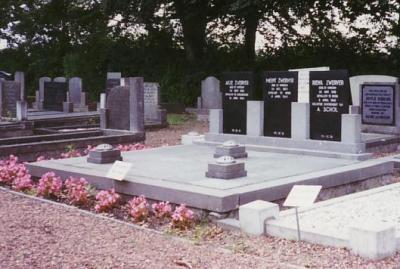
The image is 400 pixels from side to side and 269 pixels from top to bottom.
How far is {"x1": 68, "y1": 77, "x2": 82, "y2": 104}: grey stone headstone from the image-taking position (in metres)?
24.0

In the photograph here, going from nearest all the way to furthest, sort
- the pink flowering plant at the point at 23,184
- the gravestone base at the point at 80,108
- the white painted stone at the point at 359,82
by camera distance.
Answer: the pink flowering plant at the point at 23,184
the white painted stone at the point at 359,82
the gravestone base at the point at 80,108

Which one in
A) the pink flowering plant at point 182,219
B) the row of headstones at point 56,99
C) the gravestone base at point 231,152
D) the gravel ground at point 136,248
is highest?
the row of headstones at point 56,99

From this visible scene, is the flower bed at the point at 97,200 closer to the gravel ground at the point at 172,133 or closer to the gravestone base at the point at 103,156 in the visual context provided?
the gravestone base at the point at 103,156

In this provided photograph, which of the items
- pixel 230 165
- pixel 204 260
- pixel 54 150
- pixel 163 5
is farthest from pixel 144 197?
pixel 163 5

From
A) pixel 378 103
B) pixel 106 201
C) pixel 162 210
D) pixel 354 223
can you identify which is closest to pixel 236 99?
pixel 378 103

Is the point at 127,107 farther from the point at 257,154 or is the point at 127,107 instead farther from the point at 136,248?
the point at 136,248

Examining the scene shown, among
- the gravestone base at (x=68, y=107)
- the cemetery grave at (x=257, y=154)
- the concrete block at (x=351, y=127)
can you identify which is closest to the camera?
the cemetery grave at (x=257, y=154)

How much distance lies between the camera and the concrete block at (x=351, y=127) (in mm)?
10359

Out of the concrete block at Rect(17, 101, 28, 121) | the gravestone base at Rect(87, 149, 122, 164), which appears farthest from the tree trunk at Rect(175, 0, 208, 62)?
the gravestone base at Rect(87, 149, 122, 164)

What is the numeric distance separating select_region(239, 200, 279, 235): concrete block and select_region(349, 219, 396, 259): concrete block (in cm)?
109

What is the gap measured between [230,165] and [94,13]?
2285 centimetres

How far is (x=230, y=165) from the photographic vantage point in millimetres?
8133

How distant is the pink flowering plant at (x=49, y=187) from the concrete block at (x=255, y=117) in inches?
166

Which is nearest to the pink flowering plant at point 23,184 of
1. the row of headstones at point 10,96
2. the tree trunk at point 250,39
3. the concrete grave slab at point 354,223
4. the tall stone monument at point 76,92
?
the concrete grave slab at point 354,223
